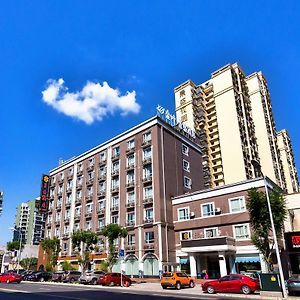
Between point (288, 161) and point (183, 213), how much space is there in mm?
80103

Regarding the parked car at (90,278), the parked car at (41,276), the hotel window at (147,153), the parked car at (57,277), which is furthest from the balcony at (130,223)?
the parked car at (41,276)

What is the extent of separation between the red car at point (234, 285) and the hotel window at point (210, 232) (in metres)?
14.5

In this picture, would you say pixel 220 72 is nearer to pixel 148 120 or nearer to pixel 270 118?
pixel 270 118

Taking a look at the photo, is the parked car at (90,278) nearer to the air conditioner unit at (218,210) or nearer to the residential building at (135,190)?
the residential building at (135,190)

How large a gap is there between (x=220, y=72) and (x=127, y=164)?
5176 centimetres

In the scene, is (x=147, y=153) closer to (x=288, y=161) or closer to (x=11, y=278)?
Result: (x=11, y=278)

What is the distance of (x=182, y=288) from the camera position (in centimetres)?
3231

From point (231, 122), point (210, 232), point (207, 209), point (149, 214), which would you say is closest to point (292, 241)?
point (210, 232)

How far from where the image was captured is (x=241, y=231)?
3872cm

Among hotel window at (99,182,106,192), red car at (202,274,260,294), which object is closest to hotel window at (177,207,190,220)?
hotel window at (99,182,106,192)

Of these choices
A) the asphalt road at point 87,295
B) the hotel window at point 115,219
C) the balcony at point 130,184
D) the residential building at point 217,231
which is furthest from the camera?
the hotel window at point 115,219

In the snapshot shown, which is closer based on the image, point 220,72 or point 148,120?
point 148,120

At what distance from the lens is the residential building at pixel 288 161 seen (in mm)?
104425

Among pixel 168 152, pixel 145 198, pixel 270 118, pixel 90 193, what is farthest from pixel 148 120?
pixel 270 118
